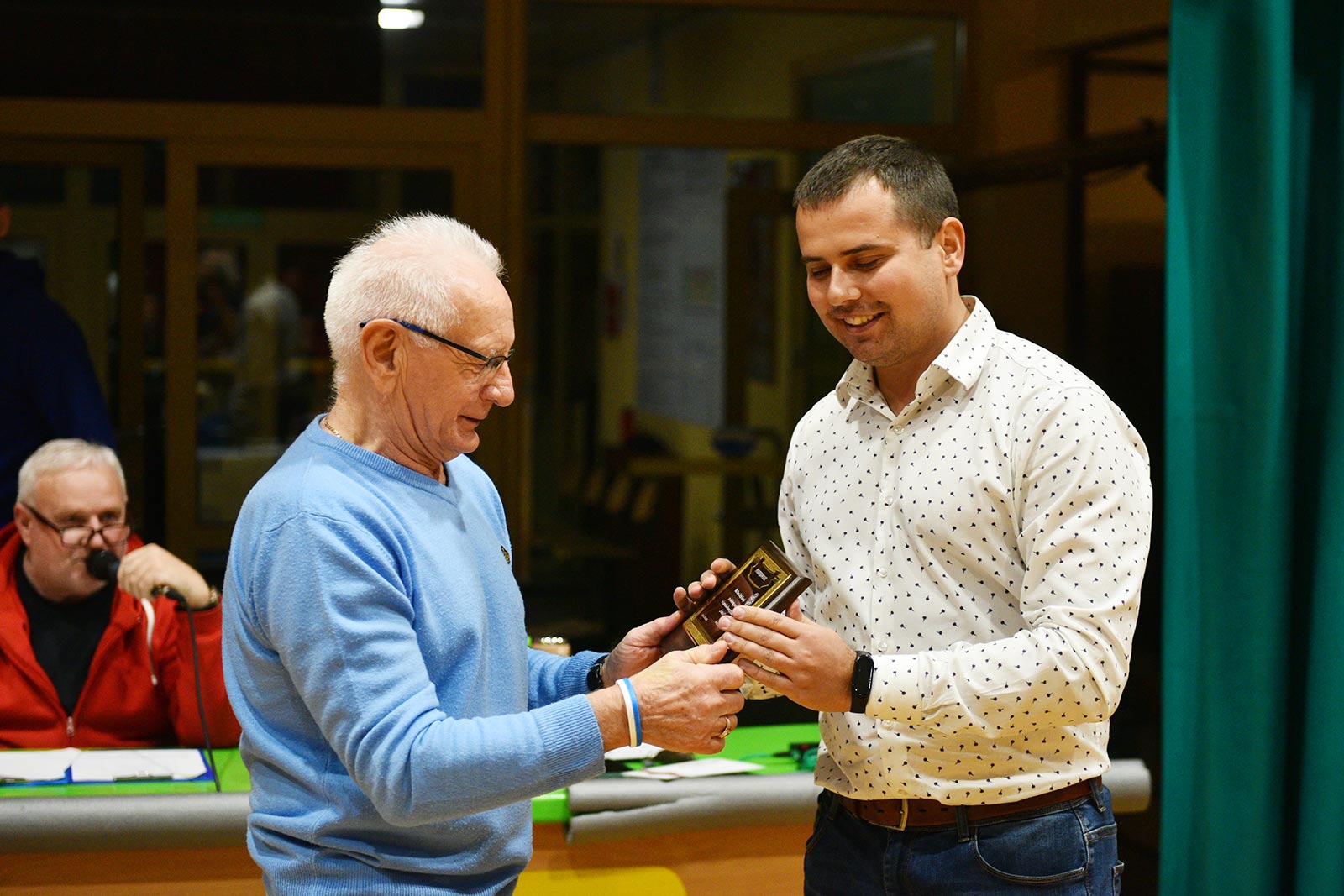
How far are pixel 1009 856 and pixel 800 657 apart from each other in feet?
1.24

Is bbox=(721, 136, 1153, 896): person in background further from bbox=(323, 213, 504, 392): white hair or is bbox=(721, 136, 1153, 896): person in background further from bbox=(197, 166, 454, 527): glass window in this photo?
bbox=(197, 166, 454, 527): glass window

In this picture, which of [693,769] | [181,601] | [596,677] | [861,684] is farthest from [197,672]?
[861,684]

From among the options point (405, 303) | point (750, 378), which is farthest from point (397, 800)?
point (750, 378)

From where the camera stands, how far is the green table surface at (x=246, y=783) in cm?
260

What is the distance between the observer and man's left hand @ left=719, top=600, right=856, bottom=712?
1720mm

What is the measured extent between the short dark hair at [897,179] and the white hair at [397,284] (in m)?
0.48

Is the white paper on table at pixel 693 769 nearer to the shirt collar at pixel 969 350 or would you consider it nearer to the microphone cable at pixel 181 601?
the microphone cable at pixel 181 601

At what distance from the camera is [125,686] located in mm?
2982

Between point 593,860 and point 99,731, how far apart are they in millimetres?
1154

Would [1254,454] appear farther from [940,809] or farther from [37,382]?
[37,382]

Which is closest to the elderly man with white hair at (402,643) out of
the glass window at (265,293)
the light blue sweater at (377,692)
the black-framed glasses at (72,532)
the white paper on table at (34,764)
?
the light blue sweater at (377,692)

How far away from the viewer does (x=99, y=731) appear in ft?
9.75

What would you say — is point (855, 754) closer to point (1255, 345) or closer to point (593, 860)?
point (593, 860)

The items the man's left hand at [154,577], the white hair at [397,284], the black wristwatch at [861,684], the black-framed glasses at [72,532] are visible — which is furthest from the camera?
the black-framed glasses at [72,532]
